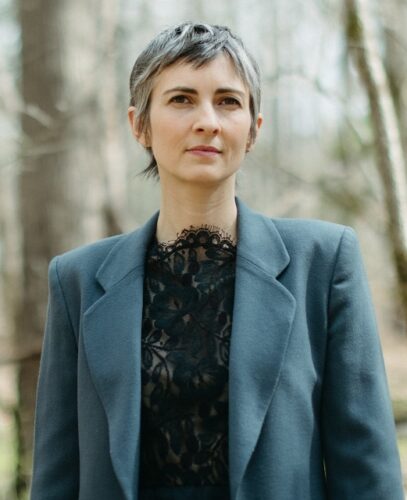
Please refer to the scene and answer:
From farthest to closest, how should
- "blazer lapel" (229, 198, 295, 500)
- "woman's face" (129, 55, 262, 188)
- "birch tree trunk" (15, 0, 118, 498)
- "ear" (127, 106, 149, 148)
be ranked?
"birch tree trunk" (15, 0, 118, 498) → "ear" (127, 106, 149, 148) → "woman's face" (129, 55, 262, 188) → "blazer lapel" (229, 198, 295, 500)

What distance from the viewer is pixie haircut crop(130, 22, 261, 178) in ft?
6.84

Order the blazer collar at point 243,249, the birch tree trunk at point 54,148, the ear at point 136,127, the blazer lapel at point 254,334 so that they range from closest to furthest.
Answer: the blazer lapel at point 254,334 < the blazer collar at point 243,249 < the ear at point 136,127 < the birch tree trunk at point 54,148

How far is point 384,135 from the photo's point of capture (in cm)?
374

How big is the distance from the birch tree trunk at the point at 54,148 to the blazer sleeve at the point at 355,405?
253 centimetres

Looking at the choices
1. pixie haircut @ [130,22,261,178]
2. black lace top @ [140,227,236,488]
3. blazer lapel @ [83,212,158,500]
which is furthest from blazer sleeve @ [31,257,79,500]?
pixie haircut @ [130,22,261,178]

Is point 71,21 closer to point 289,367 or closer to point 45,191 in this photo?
point 45,191

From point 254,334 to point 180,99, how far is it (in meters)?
0.59

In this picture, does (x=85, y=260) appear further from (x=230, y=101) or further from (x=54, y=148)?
(x=54, y=148)

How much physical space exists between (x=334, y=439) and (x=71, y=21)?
3.07 metres

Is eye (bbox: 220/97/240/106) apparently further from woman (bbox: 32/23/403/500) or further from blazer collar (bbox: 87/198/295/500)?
blazer collar (bbox: 87/198/295/500)

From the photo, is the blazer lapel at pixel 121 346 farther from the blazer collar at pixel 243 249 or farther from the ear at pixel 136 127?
the ear at pixel 136 127

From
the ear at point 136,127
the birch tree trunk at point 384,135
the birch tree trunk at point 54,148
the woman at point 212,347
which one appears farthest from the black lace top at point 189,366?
the birch tree trunk at point 54,148

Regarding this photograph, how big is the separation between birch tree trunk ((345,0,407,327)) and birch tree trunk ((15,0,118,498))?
4.55 ft

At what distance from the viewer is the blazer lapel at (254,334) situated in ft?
6.35
